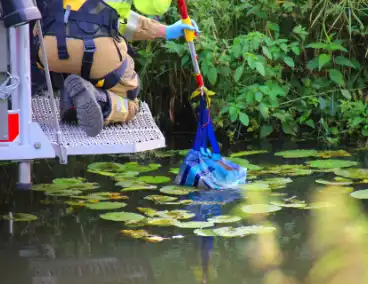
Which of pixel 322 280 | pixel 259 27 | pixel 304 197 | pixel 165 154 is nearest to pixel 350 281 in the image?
pixel 322 280

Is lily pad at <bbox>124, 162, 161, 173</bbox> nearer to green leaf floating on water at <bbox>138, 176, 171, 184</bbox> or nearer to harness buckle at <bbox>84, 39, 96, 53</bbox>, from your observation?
green leaf floating on water at <bbox>138, 176, 171, 184</bbox>

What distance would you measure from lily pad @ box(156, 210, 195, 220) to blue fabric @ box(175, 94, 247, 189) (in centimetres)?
60

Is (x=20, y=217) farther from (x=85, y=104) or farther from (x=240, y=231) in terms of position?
(x=240, y=231)

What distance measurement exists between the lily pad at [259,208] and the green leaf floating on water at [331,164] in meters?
1.16

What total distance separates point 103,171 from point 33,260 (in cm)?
194

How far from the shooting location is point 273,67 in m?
7.45

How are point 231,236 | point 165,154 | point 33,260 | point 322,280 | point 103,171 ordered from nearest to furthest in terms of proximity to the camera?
point 322,280
point 33,260
point 231,236
point 103,171
point 165,154

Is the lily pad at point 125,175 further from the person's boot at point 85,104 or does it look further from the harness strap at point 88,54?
the harness strap at point 88,54

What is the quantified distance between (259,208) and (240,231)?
1.55 feet

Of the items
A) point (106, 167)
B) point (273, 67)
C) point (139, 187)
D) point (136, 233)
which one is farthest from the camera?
point (273, 67)

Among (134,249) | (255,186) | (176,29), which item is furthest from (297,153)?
(134,249)

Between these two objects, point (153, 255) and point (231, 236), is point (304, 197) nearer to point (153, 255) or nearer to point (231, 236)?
point (231, 236)

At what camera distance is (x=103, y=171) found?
20.7ft

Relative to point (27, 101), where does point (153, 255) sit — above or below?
below
